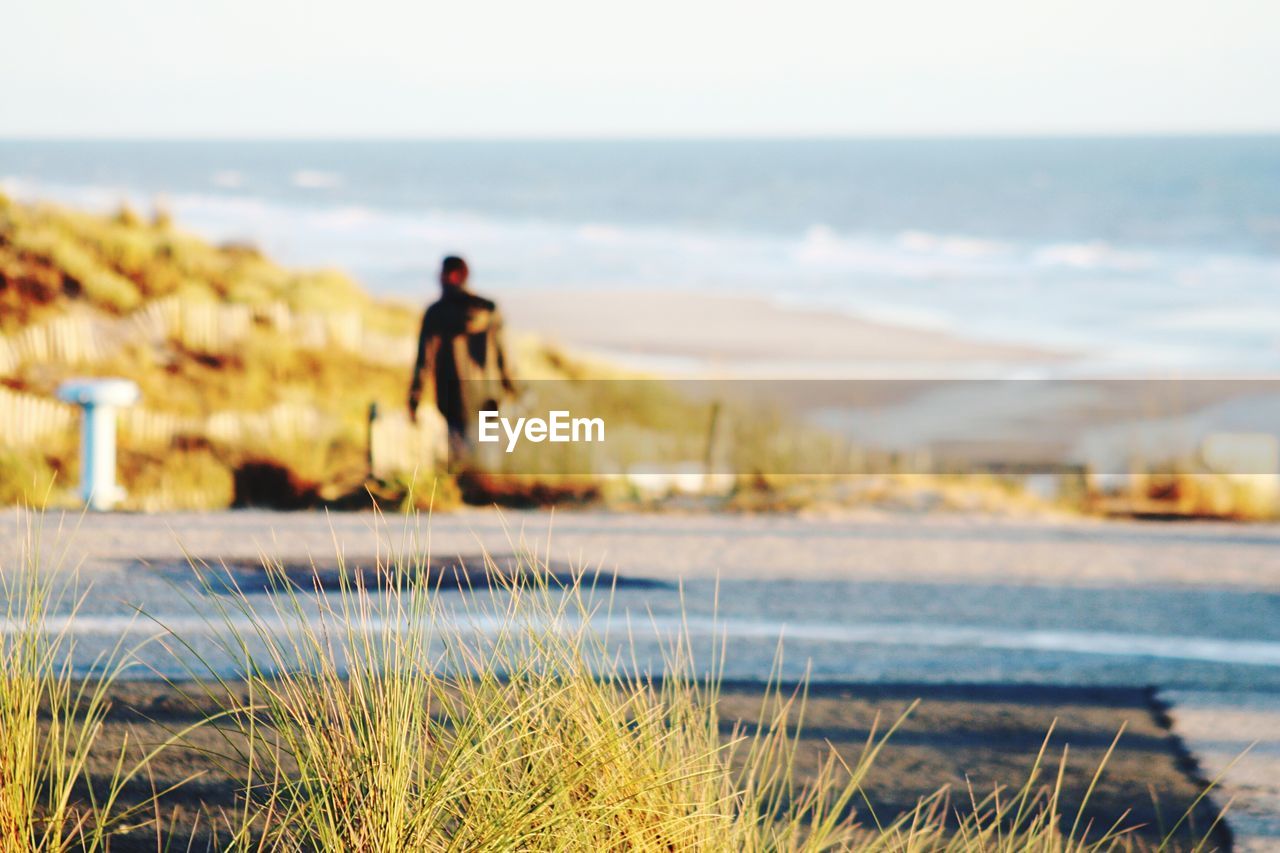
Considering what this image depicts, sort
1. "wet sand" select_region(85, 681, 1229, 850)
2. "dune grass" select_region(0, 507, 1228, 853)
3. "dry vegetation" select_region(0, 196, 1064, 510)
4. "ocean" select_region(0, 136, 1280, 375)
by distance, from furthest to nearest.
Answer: "ocean" select_region(0, 136, 1280, 375) < "dry vegetation" select_region(0, 196, 1064, 510) < "wet sand" select_region(85, 681, 1229, 850) < "dune grass" select_region(0, 507, 1228, 853)

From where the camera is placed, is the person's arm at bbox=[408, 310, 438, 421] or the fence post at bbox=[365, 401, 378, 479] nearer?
the person's arm at bbox=[408, 310, 438, 421]

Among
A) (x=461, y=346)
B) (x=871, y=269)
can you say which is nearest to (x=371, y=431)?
(x=461, y=346)

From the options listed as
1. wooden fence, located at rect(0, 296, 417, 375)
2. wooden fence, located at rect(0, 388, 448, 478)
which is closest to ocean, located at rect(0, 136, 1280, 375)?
wooden fence, located at rect(0, 296, 417, 375)

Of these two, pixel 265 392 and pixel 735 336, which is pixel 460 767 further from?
pixel 735 336

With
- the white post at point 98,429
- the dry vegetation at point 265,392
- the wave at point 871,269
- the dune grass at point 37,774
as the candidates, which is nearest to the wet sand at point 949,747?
the dune grass at point 37,774

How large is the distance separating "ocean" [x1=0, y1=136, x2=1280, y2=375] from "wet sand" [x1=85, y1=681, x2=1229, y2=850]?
70.3 feet

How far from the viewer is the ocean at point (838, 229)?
120 ft

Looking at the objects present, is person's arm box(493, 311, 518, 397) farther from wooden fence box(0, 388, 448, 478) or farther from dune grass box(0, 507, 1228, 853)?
dune grass box(0, 507, 1228, 853)

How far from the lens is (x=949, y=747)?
15.8 feet

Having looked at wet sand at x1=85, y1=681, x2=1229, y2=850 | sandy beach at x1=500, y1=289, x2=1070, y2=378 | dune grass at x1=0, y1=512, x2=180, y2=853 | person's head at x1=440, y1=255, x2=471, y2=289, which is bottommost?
wet sand at x1=85, y1=681, x2=1229, y2=850

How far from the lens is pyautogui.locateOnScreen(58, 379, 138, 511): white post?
9.28 m

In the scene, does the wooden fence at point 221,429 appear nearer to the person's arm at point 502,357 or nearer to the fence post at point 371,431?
the fence post at point 371,431

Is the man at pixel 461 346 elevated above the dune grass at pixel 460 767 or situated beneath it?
elevated above

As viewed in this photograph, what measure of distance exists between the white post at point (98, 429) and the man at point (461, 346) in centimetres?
185
